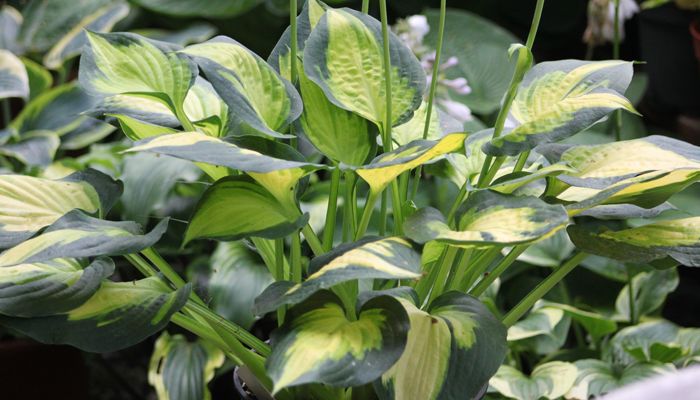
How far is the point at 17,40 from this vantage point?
1581 mm

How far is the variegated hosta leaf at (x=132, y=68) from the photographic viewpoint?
71cm

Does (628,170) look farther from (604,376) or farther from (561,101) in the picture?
(604,376)

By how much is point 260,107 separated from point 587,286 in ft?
2.54

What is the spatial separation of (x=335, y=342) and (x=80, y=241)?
19cm

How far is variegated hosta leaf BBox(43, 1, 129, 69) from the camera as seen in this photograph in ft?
4.92

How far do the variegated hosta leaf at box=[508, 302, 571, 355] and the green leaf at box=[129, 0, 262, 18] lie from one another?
3.20ft

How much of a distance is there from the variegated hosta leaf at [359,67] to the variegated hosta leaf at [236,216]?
100mm

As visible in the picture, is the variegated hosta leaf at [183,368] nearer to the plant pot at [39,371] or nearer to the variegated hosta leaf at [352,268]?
the plant pot at [39,371]

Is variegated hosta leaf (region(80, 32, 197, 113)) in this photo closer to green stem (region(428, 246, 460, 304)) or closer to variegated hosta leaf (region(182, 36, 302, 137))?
variegated hosta leaf (region(182, 36, 302, 137))

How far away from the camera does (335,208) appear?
28.9 inches

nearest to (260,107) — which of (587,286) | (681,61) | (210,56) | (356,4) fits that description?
(210,56)

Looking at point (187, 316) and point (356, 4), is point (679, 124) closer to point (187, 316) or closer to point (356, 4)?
point (356, 4)

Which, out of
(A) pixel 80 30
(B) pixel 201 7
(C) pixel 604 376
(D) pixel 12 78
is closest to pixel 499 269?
(C) pixel 604 376

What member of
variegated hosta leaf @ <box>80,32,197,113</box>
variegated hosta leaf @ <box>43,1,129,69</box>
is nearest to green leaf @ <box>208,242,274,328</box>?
variegated hosta leaf @ <box>80,32,197,113</box>
